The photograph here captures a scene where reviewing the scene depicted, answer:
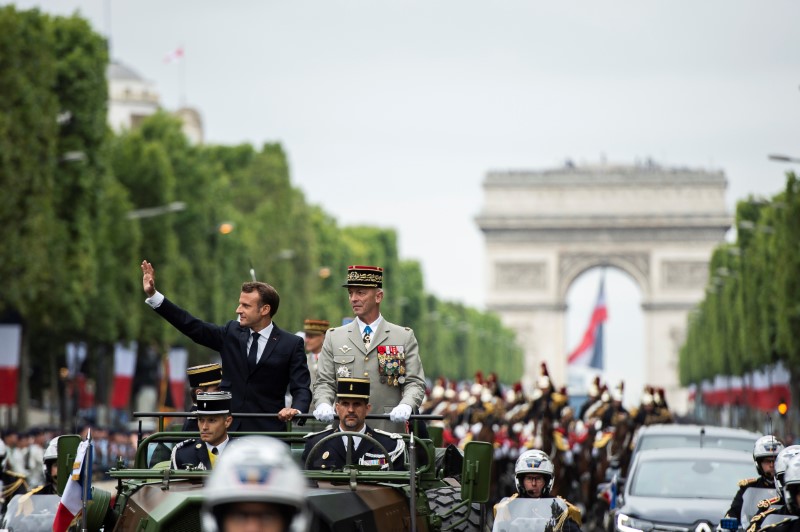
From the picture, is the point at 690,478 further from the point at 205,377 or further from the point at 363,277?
the point at 205,377

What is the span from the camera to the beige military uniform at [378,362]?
9.55 metres

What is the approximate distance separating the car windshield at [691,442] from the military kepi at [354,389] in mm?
7283

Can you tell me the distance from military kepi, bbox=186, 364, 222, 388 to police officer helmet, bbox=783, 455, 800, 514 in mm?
2878

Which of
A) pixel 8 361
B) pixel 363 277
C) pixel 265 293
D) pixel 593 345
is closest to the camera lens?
pixel 265 293

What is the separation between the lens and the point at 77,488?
8.34 meters

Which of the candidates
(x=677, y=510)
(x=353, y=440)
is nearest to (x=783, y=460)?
(x=353, y=440)

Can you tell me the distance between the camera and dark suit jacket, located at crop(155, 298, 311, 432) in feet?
30.5

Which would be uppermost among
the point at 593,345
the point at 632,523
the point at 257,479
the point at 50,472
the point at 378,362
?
the point at 593,345

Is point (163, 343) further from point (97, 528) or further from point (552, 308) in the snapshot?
point (552, 308)

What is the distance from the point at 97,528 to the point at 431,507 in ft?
4.83

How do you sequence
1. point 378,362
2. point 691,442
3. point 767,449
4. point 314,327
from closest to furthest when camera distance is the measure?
point 378,362
point 767,449
point 314,327
point 691,442

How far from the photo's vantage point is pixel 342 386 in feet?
27.5

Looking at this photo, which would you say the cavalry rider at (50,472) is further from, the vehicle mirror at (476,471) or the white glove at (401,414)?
the vehicle mirror at (476,471)

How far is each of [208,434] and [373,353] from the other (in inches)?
66.4
